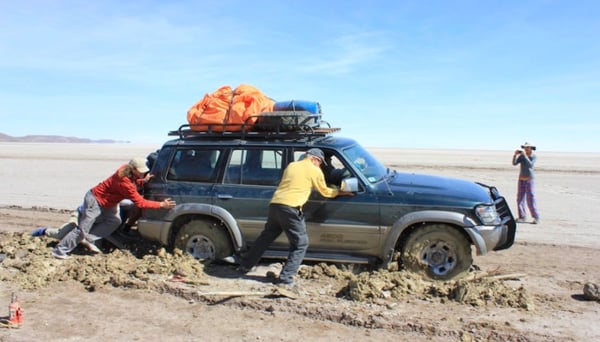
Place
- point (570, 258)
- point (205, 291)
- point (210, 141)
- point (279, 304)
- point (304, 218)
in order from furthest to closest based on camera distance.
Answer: point (570, 258), point (210, 141), point (304, 218), point (205, 291), point (279, 304)

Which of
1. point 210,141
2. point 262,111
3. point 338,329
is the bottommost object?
point 338,329

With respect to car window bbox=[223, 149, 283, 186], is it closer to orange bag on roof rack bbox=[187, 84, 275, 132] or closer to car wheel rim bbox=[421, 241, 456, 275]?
orange bag on roof rack bbox=[187, 84, 275, 132]

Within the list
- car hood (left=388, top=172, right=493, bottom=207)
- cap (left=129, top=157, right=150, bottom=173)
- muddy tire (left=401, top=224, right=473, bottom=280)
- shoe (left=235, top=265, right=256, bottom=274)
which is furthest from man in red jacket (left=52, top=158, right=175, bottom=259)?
muddy tire (left=401, top=224, right=473, bottom=280)

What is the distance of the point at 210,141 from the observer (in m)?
7.29

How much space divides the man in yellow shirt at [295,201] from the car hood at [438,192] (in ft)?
2.61

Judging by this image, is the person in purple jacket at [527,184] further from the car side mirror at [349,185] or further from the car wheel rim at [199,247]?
the car wheel rim at [199,247]

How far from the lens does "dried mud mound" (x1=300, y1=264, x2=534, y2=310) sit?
573 centimetres

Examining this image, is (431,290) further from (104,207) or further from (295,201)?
(104,207)

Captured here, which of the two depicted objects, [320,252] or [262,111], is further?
[262,111]

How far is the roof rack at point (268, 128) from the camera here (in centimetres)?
699

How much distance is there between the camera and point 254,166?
7.03 metres

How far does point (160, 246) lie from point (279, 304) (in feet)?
10.0

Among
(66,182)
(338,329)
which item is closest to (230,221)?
(338,329)

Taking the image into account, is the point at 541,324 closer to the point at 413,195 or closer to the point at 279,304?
the point at 413,195
